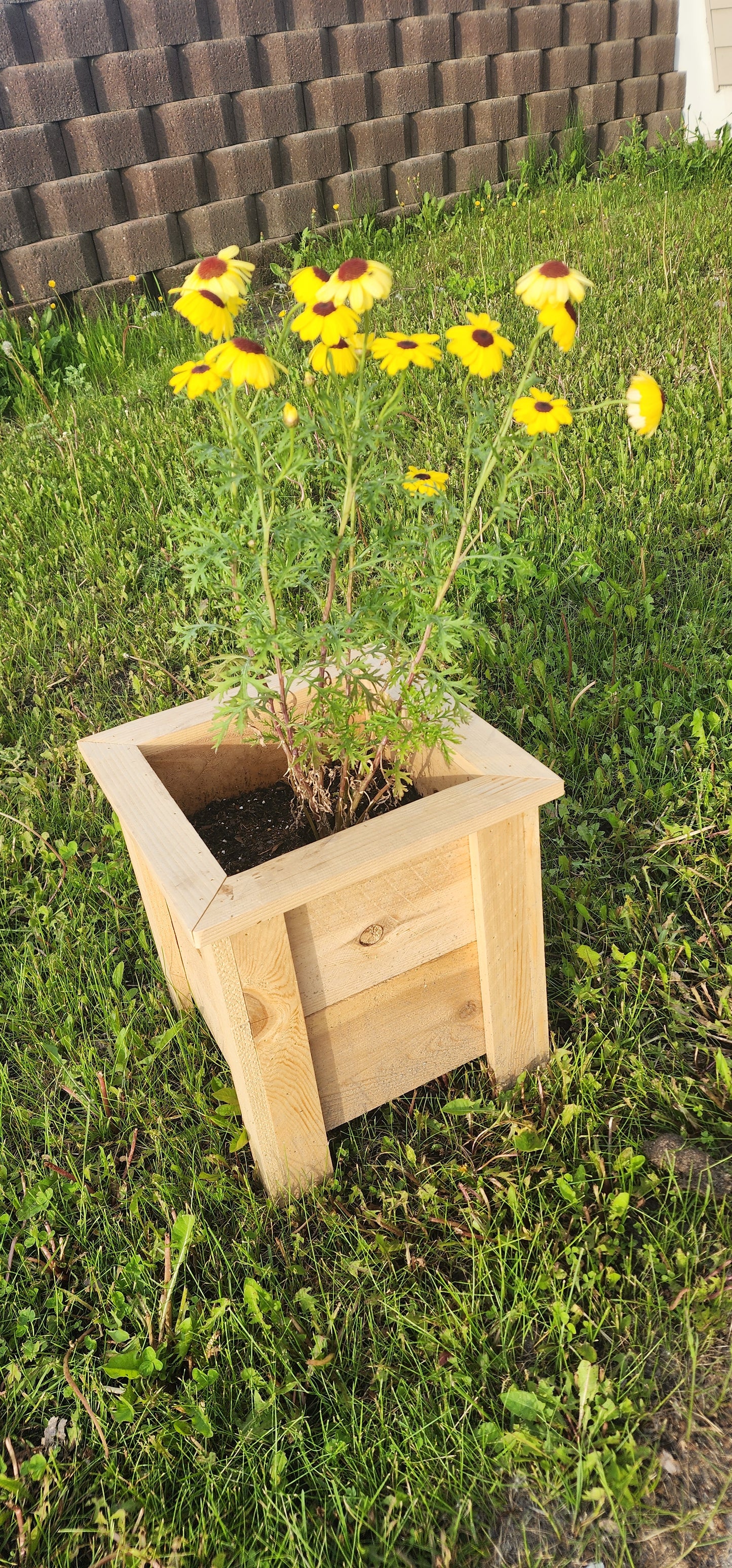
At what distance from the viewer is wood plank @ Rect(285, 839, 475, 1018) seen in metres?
1.48

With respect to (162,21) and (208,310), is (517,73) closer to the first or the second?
(162,21)

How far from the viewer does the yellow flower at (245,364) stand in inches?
47.3

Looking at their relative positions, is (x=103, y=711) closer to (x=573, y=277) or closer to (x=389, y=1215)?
(x=389, y=1215)

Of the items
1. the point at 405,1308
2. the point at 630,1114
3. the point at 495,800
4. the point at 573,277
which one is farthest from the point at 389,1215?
the point at 573,277

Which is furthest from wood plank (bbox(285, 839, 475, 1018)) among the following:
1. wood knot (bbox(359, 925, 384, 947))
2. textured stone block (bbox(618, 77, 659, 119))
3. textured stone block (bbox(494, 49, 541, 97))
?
textured stone block (bbox(618, 77, 659, 119))

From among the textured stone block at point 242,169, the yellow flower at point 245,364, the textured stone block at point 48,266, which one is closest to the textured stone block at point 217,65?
the textured stone block at point 242,169

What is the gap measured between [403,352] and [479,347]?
3.8 inches

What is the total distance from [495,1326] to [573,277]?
1339 mm

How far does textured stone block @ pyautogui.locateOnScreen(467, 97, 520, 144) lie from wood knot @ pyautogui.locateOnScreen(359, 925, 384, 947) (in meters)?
6.03

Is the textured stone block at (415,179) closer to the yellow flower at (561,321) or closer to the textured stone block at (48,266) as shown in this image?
the textured stone block at (48,266)

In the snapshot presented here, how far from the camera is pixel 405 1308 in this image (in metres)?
1.52

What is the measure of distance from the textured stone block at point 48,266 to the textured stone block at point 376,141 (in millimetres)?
1661

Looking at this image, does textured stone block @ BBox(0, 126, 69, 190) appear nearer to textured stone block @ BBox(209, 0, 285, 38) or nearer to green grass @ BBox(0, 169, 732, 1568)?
textured stone block @ BBox(209, 0, 285, 38)

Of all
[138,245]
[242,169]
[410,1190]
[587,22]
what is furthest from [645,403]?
[587,22]
